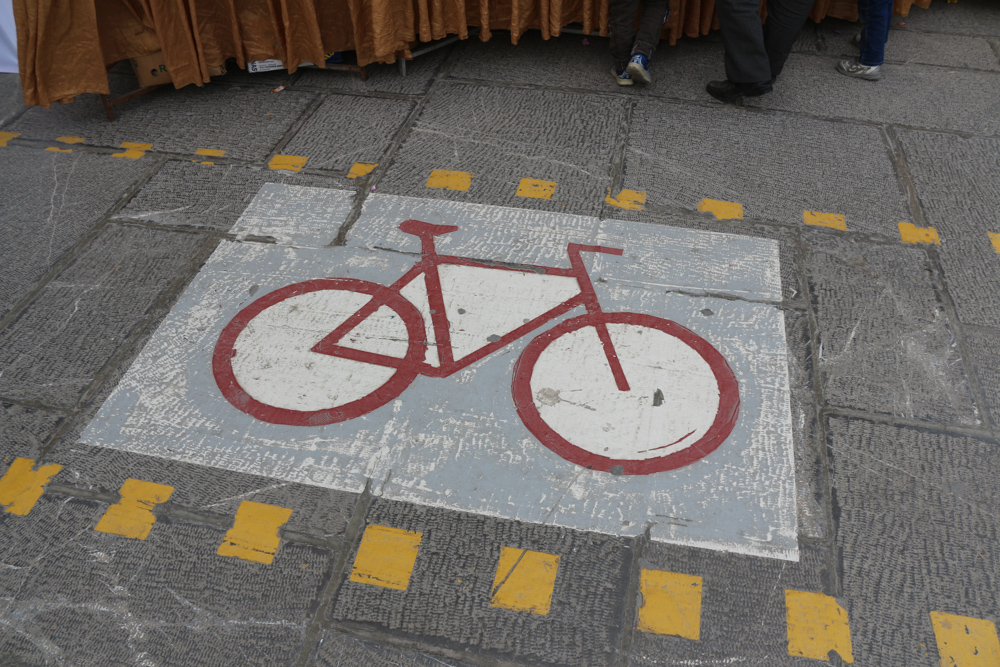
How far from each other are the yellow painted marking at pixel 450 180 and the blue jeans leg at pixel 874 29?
8.84 ft

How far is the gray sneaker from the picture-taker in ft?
14.1

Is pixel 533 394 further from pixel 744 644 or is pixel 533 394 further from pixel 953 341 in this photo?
pixel 953 341

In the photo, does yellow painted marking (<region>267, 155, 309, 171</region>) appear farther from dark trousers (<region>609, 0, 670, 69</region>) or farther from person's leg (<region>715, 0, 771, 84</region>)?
person's leg (<region>715, 0, 771, 84</region>)

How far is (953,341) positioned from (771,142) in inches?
61.6

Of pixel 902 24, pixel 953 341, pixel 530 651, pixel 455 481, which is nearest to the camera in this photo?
pixel 530 651

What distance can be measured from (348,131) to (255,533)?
8.11ft

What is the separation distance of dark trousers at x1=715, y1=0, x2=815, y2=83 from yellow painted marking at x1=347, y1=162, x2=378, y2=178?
2117 mm

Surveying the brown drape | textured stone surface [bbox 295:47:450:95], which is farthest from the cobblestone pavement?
the brown drape

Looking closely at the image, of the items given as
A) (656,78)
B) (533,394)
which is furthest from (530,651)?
(656,78)

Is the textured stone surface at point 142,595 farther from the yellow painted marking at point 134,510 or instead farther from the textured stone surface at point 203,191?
the textured stone surface at point 203,191

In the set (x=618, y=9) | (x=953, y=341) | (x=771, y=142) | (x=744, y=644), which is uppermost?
(x=618, y=9)

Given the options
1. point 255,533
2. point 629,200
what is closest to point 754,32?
point 629,200

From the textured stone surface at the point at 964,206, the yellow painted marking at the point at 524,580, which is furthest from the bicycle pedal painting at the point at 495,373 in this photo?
the textured stone surface at the point at 964,206

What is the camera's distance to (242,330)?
267 centimetres
